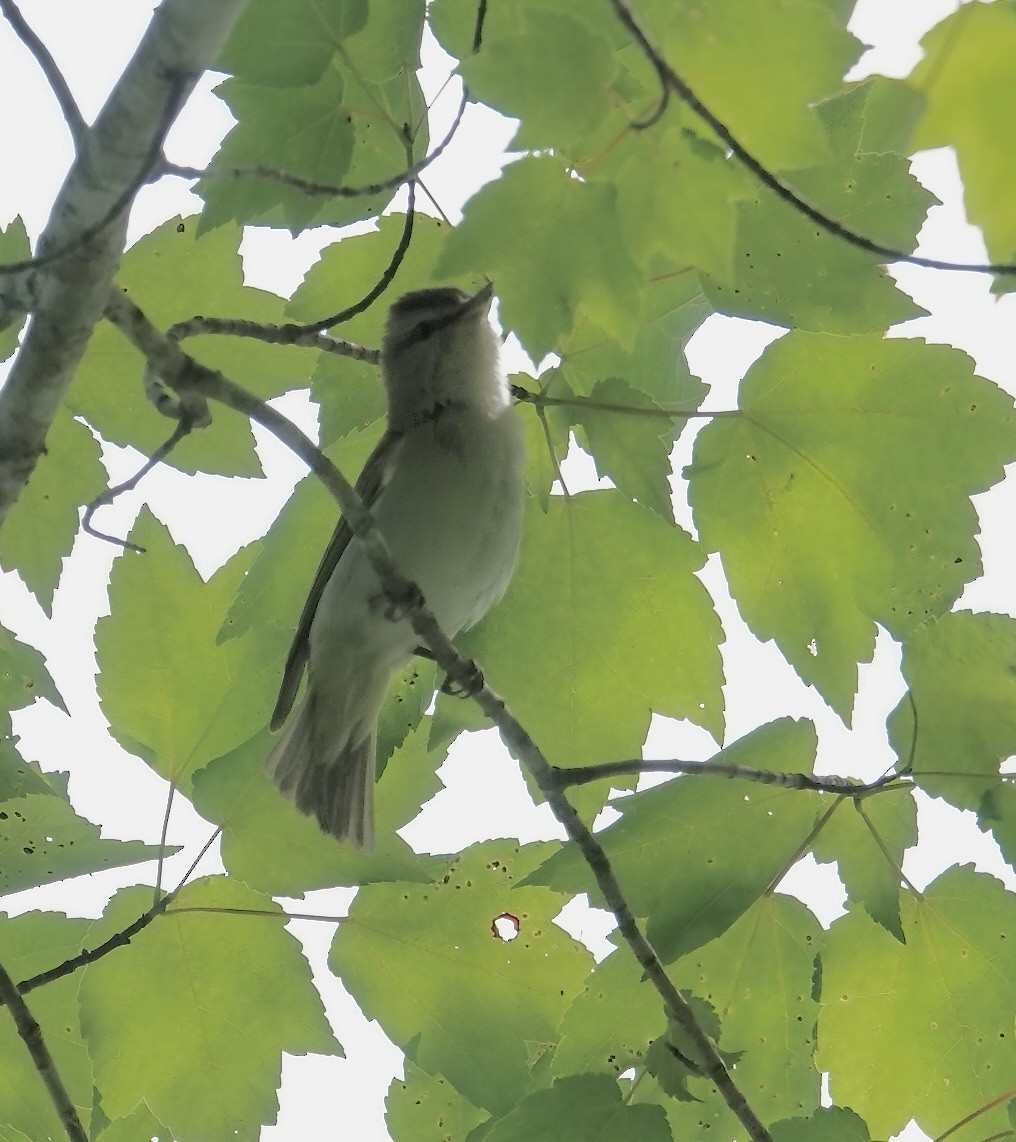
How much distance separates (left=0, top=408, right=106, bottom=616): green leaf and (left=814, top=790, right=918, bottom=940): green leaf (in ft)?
5.28

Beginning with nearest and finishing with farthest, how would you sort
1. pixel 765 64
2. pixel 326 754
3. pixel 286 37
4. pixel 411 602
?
pixel 765 64 → pixel 286 37 → pixel 411 602 → pixel 326 754

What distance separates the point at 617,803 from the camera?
2.29 m

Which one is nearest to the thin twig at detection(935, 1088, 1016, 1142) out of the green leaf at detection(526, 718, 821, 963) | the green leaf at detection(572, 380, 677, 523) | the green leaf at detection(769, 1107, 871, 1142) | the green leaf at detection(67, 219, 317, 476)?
the green leaf at detection(769, 1107, 871, 1142)

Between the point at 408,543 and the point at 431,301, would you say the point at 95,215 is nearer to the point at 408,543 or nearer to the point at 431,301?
the point at 408,543

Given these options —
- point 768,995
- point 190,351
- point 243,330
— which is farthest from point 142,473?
point 768,995

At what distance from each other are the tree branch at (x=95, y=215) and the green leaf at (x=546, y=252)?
40 cm

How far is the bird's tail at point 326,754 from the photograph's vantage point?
3.27 meters

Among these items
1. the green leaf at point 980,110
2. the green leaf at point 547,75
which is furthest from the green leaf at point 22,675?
the green leaf at point 980,110

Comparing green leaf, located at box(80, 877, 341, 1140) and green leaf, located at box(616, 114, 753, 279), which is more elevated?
green leaf, located at box(616, 114, 753, 279)

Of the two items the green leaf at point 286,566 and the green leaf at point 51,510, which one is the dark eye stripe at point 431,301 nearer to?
the green leaf at point 286,566

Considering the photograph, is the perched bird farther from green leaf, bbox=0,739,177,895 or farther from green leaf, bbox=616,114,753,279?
green leaf, bbox=616,114,753,279

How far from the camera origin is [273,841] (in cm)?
254

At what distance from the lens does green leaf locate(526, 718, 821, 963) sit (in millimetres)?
2240

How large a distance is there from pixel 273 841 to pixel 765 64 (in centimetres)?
181
